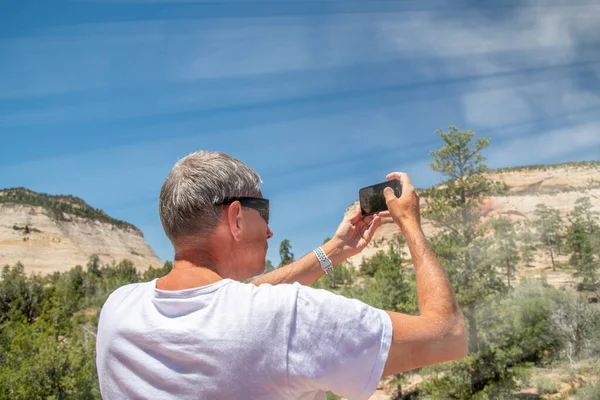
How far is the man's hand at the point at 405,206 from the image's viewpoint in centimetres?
141

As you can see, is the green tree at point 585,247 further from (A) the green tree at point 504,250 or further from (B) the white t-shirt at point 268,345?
(B) the white t-shirt at point 268,345

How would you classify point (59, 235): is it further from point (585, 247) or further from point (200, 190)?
point (200, 190)

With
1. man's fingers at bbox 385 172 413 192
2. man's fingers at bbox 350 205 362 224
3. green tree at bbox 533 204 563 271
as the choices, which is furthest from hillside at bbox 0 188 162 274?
man's fingers at bbox 385 172 413 192

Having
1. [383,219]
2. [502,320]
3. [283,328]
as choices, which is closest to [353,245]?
[383,219]

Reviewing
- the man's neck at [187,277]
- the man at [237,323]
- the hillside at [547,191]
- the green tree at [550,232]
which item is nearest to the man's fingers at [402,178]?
the man at [237,323]

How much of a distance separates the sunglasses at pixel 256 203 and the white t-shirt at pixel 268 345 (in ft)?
0.92

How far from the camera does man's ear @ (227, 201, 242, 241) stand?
51.9 inches

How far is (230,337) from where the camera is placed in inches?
41.3

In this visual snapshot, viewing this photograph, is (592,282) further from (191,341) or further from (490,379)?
(191,341)

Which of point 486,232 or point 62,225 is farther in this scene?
point 62,225

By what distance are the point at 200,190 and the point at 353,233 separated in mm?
924

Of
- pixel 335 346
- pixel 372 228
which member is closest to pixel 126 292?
pixel 335 346

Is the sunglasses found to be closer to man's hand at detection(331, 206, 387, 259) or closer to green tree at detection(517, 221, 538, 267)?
man's hand at detection(331, 206, 387, 259)

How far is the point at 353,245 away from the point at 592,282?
2974 cm
